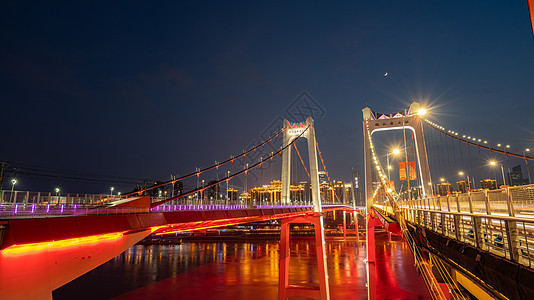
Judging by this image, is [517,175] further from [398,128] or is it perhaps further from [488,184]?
[398,128]

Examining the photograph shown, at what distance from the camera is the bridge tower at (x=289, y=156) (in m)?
29.3

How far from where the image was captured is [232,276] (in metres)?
24.9

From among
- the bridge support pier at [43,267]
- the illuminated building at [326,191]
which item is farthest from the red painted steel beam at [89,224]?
the illuminated building at [326,191]

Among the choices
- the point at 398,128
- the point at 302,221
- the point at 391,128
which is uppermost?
the point at 391,128

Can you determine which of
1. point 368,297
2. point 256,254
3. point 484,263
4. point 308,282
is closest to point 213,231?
point 256,254

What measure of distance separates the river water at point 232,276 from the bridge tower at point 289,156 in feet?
21.8

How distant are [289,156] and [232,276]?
13641 mm

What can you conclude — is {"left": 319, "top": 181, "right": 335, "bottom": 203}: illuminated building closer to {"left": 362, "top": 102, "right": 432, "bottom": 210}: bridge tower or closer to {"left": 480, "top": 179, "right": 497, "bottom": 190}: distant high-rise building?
{"left": 480, "top": 179, "right": 497, "bottom": 190}: distant high-rise building

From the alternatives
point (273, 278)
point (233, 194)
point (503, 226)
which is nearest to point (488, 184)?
point (273, 278)

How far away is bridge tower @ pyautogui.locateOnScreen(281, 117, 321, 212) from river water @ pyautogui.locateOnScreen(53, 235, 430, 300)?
6643mm

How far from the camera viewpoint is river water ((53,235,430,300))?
65.8 ft

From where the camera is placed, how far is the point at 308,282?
867 inches

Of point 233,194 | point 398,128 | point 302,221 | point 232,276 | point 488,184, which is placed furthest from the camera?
point 233,194

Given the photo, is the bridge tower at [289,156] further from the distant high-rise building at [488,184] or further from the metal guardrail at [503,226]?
the distant high-rise building at [488,184]
